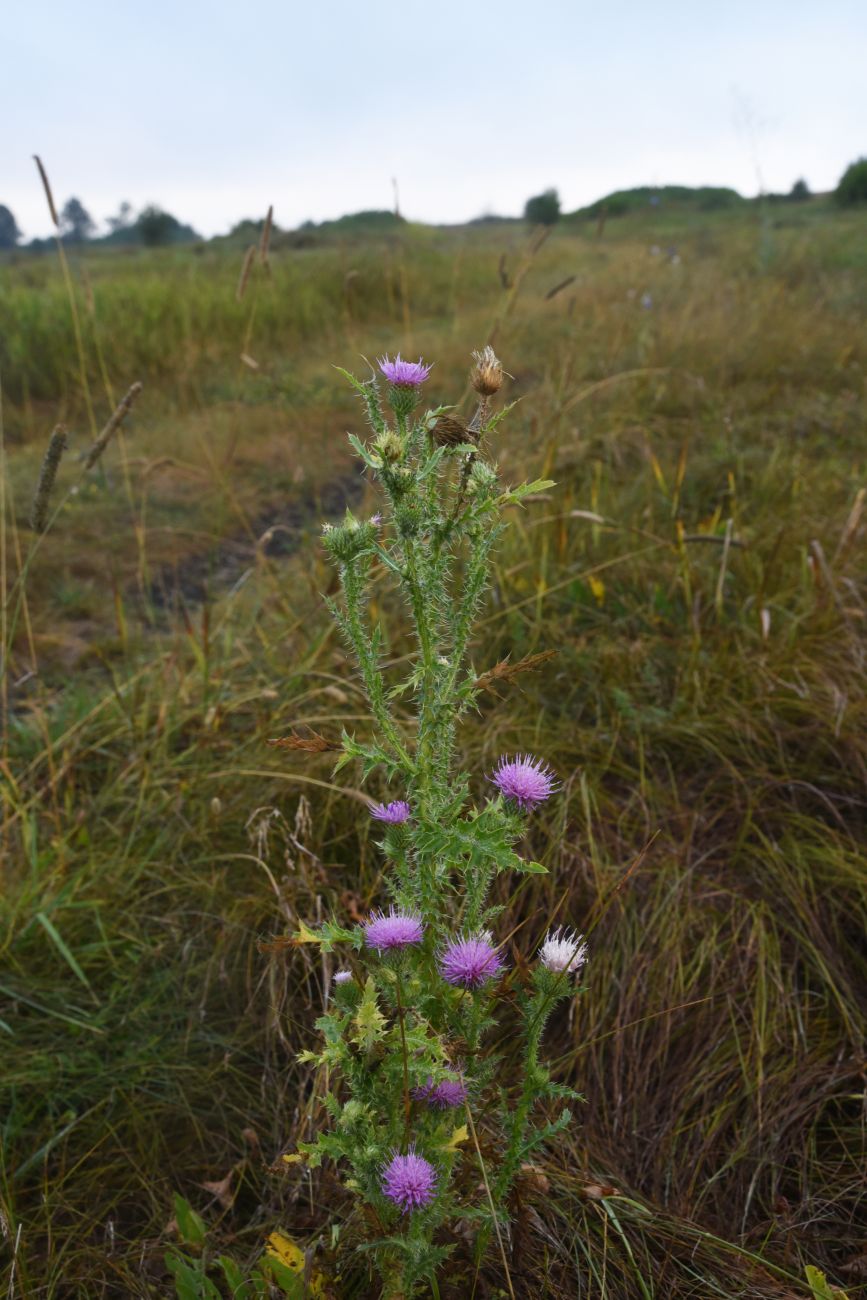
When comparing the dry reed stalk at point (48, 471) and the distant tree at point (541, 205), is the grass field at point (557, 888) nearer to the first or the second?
the dry reed stalk at point (48, 471)

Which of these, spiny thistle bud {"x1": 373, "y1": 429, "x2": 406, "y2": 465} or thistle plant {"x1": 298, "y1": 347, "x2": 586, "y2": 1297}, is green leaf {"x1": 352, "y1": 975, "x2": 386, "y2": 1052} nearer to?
thistle plant {"x1": 298, "y1": 347, "x2": 586, "y2": 1297}

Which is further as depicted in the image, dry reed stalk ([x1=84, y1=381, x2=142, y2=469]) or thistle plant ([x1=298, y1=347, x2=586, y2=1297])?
dry reed stalk ([x1=84, y1=381, x2=142, y2=469])

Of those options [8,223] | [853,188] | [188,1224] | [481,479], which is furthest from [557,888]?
[853,188]

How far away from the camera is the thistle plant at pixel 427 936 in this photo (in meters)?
0.97

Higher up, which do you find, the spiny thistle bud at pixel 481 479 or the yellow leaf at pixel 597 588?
the spiny thistle bud at pixel 481 479

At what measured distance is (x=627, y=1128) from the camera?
151cm

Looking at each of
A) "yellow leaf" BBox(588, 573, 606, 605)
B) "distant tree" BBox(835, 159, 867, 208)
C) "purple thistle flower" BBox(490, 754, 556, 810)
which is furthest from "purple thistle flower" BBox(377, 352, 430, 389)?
"distant tree" BBox(835, 159, 867, 208)

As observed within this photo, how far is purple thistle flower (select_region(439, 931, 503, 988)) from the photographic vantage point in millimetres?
1018

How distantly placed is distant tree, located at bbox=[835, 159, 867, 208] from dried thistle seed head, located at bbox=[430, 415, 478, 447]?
2344cm

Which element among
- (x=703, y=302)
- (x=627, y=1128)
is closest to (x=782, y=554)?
(x=627, y=1128)

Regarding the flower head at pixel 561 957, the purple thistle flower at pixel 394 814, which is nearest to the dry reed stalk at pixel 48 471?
the purple thistle flower at pixel 394 814

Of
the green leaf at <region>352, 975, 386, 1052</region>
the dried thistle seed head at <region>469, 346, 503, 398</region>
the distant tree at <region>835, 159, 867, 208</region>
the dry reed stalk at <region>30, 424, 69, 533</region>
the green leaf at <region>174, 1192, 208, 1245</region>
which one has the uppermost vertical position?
the distant tree at <region>835, 159, 867, 208</region>

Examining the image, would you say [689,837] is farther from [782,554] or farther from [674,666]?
[782,554]

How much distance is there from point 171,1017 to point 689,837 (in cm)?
109
